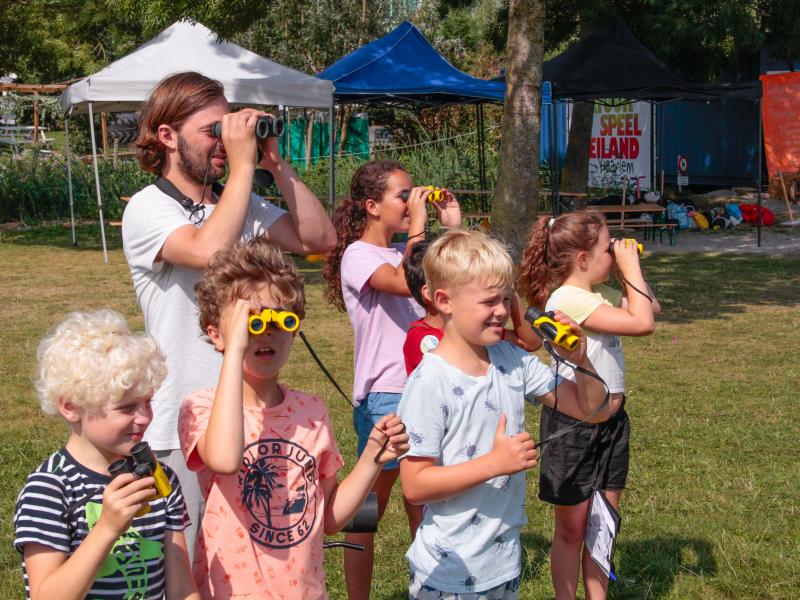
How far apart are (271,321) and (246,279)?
0.19 meters

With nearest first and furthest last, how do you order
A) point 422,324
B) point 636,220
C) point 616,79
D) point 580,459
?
point 422,324
point 580,459
point 616,79
point 636,220

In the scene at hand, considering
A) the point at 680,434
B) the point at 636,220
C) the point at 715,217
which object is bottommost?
the point at 680,434

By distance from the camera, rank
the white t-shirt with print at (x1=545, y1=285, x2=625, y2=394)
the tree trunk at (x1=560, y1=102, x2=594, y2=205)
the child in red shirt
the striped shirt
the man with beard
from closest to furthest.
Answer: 1. the striped shirt
2. the man with beard
3. the child in red shirt
4. the white t-shirt with print at (x1=545, y1=285, x2=625, y2=394)
5. the tree trunk at (x1=560, y1=102, x2=594, y2=205)

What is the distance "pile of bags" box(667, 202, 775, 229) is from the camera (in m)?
16.7

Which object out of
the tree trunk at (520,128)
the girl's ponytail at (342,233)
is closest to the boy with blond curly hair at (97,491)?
the girl's ponytail at (342,233)

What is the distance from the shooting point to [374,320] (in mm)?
3662

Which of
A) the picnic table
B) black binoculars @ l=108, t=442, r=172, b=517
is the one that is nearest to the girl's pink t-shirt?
black binoculars @ l=108, t=442, r=172, b=517

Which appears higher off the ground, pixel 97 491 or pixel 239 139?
pixel 239 139

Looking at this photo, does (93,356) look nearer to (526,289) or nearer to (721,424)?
(526,289)

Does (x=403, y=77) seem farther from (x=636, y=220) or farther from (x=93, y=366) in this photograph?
(x=93, y=366)

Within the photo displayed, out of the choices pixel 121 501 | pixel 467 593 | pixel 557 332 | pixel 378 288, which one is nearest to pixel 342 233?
pixel 378 288

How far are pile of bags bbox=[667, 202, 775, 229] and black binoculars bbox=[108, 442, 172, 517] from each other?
1540 centimetres

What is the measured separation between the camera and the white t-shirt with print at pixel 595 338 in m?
3.52

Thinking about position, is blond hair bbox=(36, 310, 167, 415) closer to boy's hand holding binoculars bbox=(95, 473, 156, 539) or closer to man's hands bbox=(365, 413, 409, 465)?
boy's hand holding binoculars bbox=(95, 473, 156, 539)
